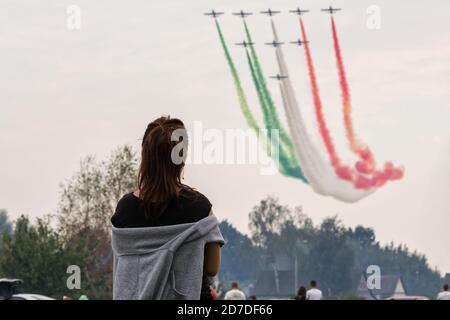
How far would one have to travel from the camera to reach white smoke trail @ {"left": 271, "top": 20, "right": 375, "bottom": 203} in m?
73.9

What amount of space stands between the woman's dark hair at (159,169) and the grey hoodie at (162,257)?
0.11 m

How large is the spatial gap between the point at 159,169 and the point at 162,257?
0.38 meters

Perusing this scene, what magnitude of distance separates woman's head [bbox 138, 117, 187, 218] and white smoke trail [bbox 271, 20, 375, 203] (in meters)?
67.6

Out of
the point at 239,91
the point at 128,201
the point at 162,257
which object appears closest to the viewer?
the point at 162,257

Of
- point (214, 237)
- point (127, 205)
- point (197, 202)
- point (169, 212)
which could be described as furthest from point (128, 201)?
point (214, 237)

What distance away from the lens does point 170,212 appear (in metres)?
5.80

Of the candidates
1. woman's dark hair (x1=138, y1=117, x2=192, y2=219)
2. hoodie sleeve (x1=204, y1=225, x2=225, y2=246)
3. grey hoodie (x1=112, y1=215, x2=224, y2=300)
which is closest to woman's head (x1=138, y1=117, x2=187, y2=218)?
woman's dark hair (x1=138, y1=117, x2=192, y2=219)

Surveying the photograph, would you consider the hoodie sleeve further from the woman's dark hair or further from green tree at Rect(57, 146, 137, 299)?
green tree at Rect(57, 146, 137, 299)

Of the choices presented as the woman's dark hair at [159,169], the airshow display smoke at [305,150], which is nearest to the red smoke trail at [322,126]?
the airshow display smoke at [305,150]

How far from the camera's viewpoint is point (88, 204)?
9431 cm

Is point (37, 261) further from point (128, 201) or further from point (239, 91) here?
point (128, 201)
